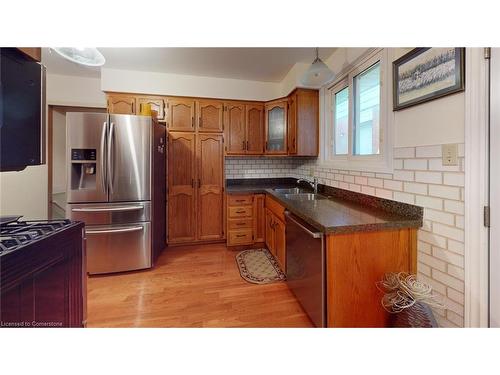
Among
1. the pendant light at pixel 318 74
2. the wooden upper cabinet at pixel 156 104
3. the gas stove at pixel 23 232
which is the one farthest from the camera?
the wooden upper cabinet at pixel 156 104

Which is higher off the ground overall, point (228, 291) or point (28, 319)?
point (28, 319)

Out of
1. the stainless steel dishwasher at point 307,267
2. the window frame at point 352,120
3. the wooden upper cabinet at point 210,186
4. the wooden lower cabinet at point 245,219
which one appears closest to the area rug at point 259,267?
the wooden lower cabinet at point 245,219

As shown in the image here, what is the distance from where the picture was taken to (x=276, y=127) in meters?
3.04

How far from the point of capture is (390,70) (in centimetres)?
148

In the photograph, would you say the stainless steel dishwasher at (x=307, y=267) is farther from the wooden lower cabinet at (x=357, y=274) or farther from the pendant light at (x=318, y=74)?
the pendant light at (x=318, y=74)

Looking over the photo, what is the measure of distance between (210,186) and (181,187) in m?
0.40

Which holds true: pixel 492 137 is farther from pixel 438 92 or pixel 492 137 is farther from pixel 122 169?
pixel 122 169

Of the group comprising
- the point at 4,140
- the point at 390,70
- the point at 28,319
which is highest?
the point at 390,70

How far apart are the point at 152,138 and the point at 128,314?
1693mm

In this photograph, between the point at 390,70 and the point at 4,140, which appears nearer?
the point at 4,140

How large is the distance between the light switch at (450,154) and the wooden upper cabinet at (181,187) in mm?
2571

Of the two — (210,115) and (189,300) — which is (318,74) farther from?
(189,300)

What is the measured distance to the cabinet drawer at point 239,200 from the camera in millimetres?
2793

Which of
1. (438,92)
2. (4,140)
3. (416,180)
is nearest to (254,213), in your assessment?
(416,180)
